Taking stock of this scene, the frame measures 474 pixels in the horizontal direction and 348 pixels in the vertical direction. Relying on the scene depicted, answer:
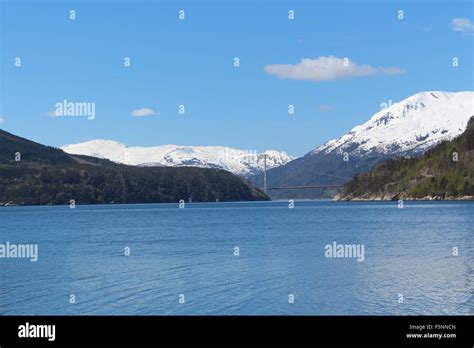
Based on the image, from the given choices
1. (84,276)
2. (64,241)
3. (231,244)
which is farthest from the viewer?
(64,241)

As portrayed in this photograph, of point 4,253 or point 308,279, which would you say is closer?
point 308,279

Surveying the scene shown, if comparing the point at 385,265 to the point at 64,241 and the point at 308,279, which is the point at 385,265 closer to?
the point at 308,279

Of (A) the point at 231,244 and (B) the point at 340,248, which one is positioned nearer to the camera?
(B) the point at 340,248
